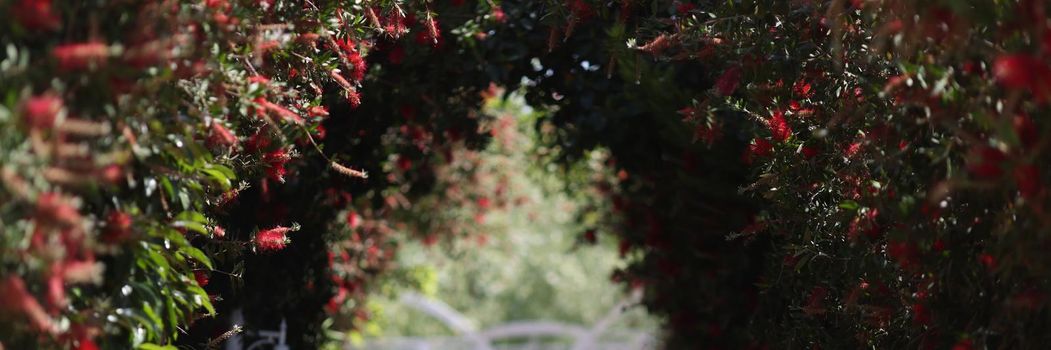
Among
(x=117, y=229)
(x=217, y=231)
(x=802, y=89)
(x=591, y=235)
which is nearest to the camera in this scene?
(x=117, y=229)

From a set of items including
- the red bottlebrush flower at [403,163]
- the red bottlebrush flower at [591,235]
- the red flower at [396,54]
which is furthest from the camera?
the red bottlebrush flower at [591,235]

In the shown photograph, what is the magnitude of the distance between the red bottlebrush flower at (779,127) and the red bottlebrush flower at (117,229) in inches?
60.6

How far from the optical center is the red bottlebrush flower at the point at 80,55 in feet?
5.53

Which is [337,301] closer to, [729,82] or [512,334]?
[729,82]

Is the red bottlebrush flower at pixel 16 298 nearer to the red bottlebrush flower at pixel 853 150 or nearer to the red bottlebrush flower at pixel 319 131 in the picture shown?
the red bottlebrush flower at pixel 319 131

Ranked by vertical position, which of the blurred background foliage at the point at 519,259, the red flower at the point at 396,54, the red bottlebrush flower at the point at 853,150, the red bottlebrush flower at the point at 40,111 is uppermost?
the red bottlebrush flower at the point at 40,111

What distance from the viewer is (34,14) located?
5.48ft

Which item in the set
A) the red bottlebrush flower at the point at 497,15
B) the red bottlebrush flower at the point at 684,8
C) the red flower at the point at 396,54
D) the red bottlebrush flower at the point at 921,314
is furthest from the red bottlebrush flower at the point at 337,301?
the red bottlebrush flower at the point at 921,314

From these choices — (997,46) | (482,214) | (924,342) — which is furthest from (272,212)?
(482,214)

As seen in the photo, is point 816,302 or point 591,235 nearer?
point 816,302

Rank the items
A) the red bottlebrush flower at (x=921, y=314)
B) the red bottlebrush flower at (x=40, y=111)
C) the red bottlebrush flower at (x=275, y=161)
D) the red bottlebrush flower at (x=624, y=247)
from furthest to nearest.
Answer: the red bottlebrush flower at (x=624, y=247) < the red bottlebrush flower at (x=275, y=161) < the red bottlebrush flower at (x=921, y=314) < the red bottlebrush flower at (x=40, y=111)

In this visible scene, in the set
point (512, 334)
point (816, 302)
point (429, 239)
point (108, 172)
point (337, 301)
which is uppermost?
point (108, 172)

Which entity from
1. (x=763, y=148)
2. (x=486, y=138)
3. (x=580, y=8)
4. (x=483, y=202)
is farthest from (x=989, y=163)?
(x=483, y=202)

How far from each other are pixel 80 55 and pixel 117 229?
1.23 ft
